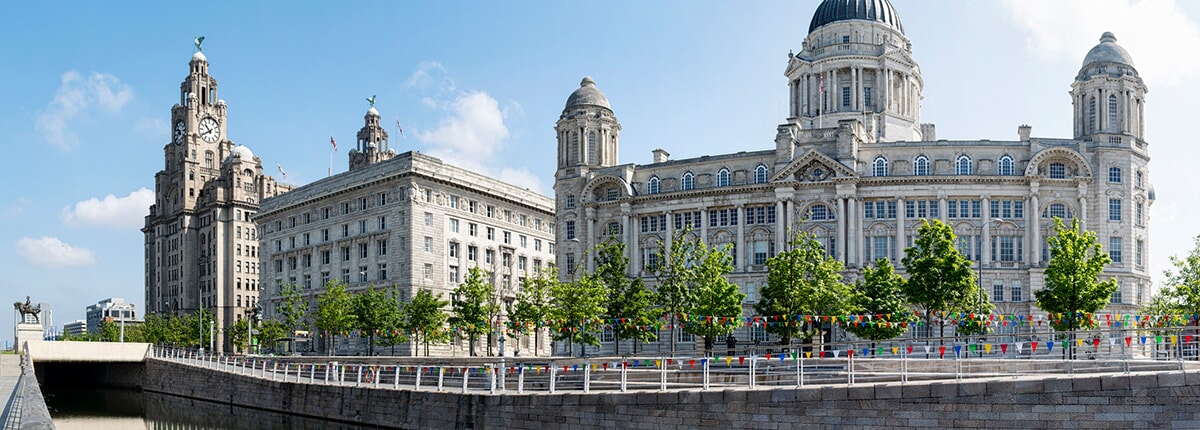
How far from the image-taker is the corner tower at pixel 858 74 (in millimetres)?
96312

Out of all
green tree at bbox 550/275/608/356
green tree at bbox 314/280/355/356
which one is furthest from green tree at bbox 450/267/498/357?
green tree at bbox 550/275/608/356

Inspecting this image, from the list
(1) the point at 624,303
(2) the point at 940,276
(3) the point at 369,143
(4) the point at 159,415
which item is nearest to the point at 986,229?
(2) the point at 940,276

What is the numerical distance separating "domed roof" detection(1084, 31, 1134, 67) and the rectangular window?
13232mm

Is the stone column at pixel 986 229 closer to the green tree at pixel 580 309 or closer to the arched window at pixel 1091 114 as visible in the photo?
the arched window at pixel 1091 114

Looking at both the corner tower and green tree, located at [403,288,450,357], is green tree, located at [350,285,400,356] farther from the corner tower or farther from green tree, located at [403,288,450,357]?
the corner tower

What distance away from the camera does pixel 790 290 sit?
61.9 metres

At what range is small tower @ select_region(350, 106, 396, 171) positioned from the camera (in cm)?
16250

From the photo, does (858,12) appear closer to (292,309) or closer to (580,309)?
(580,309)

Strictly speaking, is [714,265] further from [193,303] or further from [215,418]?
[193,303]

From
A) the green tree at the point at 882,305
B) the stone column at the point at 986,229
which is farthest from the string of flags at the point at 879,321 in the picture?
the stone column at the point at 986,229

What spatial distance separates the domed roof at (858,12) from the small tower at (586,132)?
81.2 feet

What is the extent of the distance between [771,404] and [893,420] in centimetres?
355

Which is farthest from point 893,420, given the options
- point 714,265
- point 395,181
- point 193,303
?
point 193,303

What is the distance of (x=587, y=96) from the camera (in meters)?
92.0
